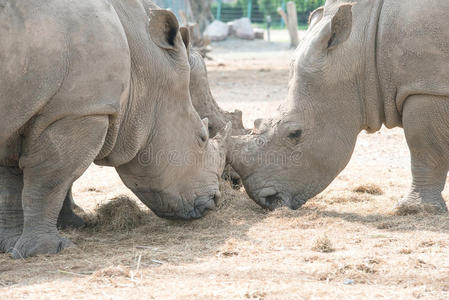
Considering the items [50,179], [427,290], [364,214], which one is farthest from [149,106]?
[427,290]

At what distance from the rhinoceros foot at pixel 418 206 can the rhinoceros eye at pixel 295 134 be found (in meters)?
0.96

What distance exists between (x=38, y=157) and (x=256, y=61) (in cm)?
1972

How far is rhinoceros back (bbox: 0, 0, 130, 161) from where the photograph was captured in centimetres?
512

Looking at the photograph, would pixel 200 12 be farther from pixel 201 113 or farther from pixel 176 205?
pixel 176 205

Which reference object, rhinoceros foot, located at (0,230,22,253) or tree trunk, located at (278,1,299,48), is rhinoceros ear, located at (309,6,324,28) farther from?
tree trunk, located at (278,1,299,48)

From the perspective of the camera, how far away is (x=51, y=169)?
5.51 m

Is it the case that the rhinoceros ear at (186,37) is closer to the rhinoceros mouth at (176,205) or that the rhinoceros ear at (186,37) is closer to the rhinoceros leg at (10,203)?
the rhinoceros mouth at (176,205)

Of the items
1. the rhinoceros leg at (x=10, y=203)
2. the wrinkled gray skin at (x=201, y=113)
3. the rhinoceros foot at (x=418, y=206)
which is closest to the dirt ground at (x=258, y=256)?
the rhinoceros foot at (x=418, y=206)

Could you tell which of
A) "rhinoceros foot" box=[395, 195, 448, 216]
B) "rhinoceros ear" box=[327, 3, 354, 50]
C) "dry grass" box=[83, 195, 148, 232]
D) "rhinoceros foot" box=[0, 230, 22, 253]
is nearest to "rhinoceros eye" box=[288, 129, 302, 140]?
"rhinoceros ear" box=[327, 3, 354, 50]

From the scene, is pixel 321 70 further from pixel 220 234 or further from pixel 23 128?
pixel 23 128

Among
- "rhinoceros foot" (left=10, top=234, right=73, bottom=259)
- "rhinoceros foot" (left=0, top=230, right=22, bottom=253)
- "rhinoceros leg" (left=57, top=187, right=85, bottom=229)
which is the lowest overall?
"rhinoceros leg" (left=57, top=187, right=85, bottom=229)

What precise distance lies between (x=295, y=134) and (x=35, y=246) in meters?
2.42

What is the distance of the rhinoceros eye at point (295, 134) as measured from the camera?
7.04m

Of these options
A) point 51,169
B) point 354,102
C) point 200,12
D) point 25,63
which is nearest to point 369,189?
point 354,102
